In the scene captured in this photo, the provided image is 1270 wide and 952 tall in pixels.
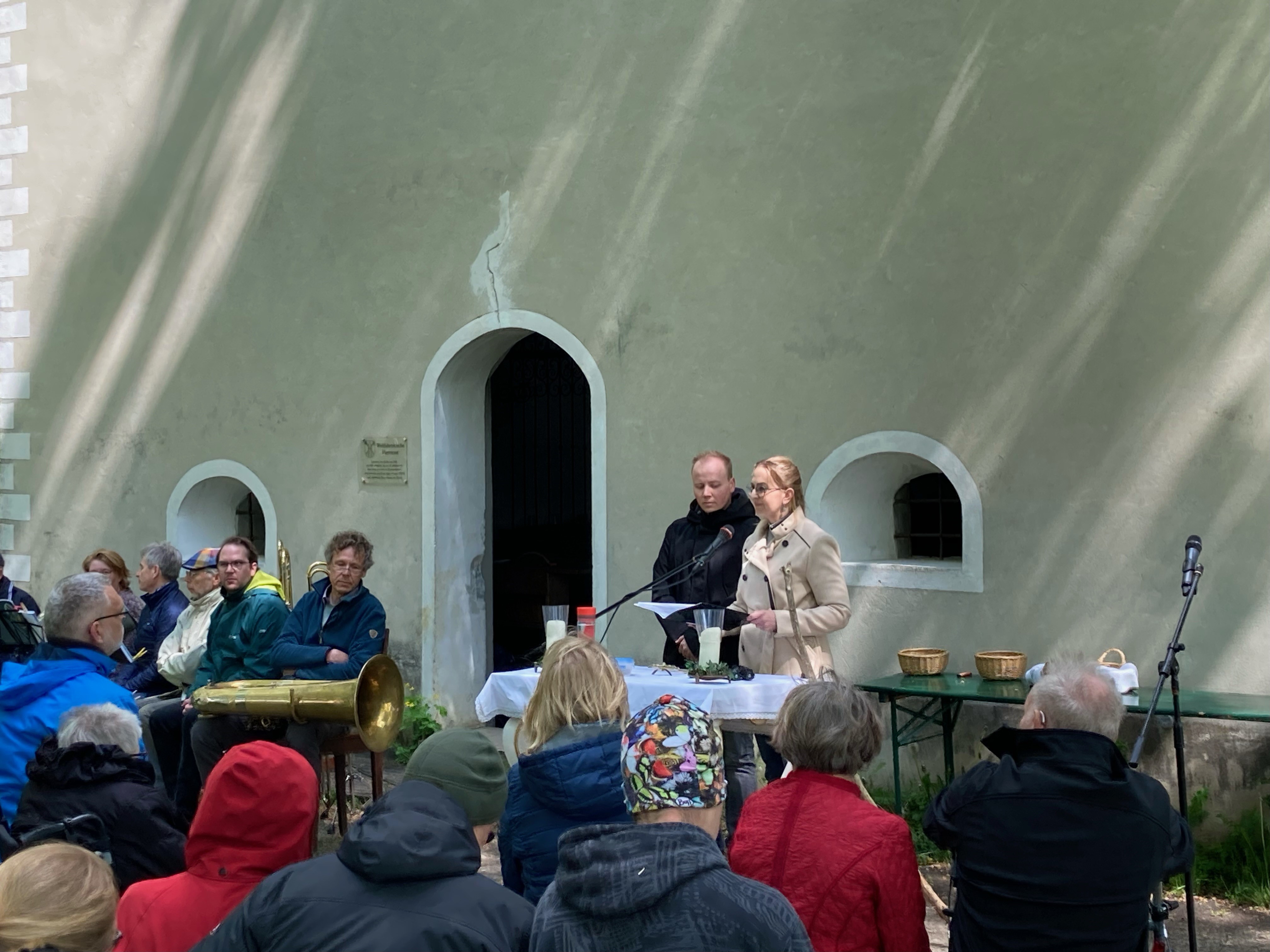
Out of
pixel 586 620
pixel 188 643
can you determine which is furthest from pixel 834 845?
pixel 188 643

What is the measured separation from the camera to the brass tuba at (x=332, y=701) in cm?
573

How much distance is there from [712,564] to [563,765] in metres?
2.89

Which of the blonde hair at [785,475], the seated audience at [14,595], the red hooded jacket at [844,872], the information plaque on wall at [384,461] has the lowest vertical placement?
the red hooded jacket at [844,872]

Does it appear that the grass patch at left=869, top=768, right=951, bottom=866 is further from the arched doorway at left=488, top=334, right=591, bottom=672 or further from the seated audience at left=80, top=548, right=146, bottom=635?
the seated audience at left=80, top=548, right=146, bottom=635

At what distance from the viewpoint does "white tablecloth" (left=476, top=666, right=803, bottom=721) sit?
16.9 feet

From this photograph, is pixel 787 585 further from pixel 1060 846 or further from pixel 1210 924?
pixel 1060 846

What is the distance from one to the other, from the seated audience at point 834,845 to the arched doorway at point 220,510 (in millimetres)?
6856

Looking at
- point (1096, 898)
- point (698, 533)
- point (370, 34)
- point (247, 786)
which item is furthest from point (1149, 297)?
point (370, 34)

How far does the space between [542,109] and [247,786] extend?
603 centimetres

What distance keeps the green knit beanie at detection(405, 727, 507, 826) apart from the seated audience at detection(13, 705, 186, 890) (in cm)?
118

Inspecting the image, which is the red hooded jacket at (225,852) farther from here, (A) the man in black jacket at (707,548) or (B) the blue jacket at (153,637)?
(B) the blue jacket at (153,637)

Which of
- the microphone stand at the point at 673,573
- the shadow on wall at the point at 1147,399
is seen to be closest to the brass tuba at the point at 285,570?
the microphone stand at the point at 673,573

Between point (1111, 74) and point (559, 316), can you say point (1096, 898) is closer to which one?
point (1111, 74)

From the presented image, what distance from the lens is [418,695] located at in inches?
345
